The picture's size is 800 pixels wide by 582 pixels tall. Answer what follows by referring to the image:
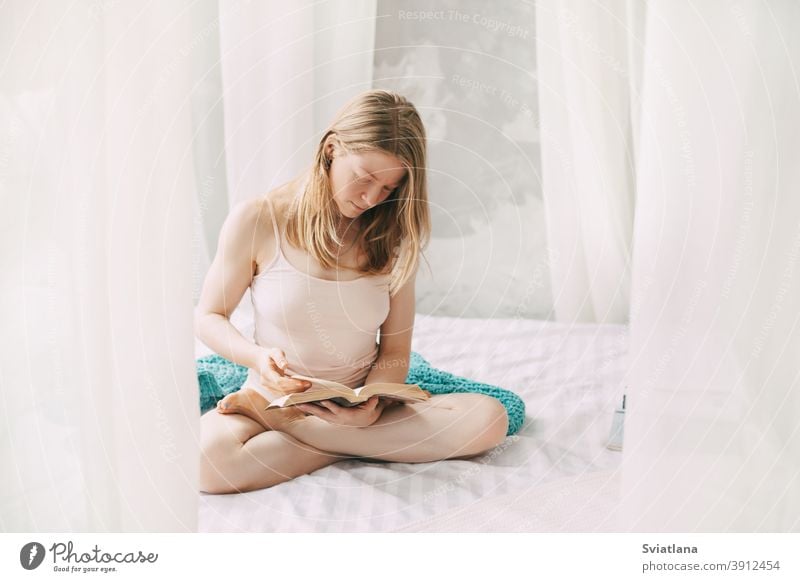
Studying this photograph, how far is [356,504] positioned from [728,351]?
1.30 feet

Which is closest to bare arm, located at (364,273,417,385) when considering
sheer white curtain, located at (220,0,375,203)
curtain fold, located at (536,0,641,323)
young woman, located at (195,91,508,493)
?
young woman, located at (195,91,508,493)

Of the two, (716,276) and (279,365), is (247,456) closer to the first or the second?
(279,365)

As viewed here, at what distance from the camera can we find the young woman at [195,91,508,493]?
0.87 m

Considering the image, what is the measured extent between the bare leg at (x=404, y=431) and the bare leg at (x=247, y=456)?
2 cm

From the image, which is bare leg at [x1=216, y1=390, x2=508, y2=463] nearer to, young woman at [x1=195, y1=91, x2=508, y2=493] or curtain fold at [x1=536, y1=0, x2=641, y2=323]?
young woman at [x1=195, y1=91, x2=508, y2=493]

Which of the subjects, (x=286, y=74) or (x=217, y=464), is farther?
(x=286, y=74)

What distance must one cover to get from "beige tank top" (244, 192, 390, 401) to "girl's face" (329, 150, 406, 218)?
9 cm

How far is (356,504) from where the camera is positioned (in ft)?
2.70

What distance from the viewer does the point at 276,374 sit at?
33.4 inches

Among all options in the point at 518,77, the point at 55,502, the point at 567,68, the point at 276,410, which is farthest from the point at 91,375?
the point at 518,77

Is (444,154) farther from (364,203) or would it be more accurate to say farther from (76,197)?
(76,197)

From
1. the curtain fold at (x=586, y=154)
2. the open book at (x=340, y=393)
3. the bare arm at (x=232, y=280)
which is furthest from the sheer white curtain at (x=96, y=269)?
the curtain fold at (x=586, y=154)

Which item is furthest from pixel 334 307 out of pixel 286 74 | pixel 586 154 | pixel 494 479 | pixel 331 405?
pixel 586 154

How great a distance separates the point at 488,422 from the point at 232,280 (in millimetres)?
345
